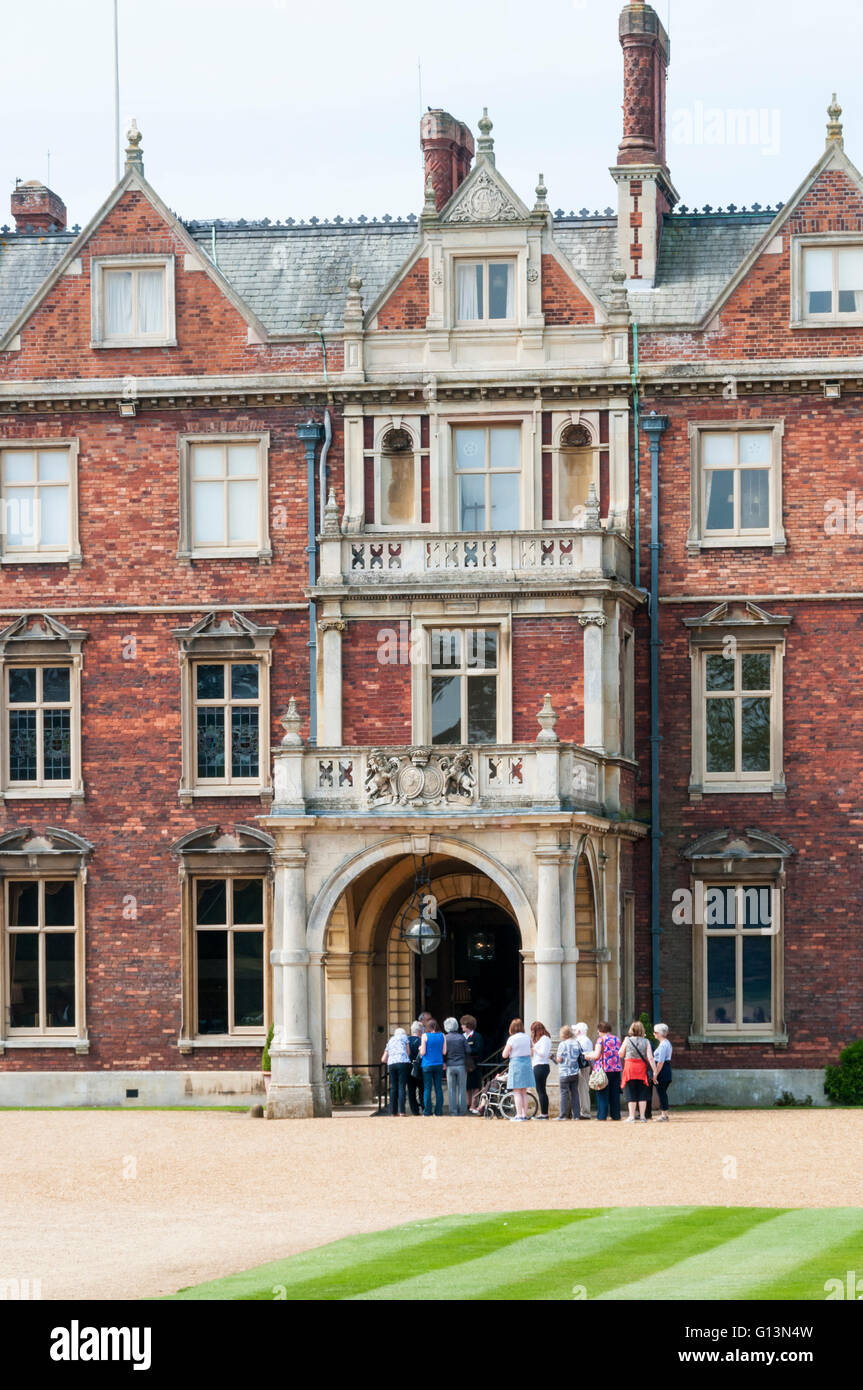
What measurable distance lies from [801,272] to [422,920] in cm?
1230

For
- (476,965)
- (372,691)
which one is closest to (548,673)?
(372,691)

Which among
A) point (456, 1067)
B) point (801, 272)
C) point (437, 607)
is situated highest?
point (801, 272)

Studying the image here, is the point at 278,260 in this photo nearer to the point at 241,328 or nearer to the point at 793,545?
the point at 241,328

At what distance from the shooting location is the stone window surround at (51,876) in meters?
38.8

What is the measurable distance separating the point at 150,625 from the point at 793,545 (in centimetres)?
1021

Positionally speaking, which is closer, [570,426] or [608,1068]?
[608,1068]

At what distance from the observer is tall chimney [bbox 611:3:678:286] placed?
4000 centimetres

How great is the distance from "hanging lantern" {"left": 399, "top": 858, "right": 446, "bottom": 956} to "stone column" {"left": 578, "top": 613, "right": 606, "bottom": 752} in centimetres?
320

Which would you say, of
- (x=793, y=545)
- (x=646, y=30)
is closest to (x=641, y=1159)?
(x=793, y=545)

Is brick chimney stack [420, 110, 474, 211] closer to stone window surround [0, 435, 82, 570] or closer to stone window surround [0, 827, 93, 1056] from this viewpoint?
stone window surround [0, 435, 82, 570]

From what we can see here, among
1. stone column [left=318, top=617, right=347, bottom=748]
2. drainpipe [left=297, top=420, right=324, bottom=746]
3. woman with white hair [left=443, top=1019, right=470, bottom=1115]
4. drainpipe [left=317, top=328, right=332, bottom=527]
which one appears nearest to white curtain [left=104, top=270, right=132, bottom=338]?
drainpipe [left=317, top=328, right=332, bottom=527]

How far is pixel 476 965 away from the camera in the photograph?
38.9 m

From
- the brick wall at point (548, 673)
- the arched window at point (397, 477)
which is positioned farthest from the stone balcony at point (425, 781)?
the arched window at point (397, 477)

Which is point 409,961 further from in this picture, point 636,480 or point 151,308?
point 151,308
